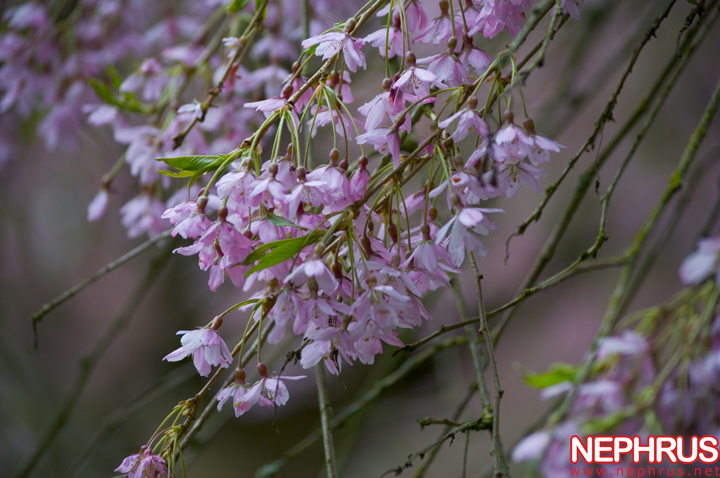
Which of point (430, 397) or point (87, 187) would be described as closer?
point (430, 397)

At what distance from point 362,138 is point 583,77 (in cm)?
265

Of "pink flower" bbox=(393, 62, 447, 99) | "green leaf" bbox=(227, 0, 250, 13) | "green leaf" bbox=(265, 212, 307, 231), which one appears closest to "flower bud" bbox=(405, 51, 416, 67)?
"pink flower" bbox=(393, 62, 447, 99)

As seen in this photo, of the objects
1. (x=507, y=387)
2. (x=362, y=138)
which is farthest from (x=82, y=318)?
(x=362, y=138)

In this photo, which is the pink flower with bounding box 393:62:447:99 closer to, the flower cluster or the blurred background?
the flower cluster

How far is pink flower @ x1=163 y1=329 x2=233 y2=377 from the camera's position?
647mm

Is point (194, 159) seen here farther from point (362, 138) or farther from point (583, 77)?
point (583, 77)

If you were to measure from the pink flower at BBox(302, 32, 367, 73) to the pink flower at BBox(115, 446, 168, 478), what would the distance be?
48 centimetres

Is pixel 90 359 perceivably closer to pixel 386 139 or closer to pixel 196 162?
pixel 196 162

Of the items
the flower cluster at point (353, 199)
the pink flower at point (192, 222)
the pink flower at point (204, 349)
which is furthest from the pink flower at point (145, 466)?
the pink flower at point (192, 222)

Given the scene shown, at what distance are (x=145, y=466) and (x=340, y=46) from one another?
51 cm

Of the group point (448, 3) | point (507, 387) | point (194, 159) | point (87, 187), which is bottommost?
point (507, 387)

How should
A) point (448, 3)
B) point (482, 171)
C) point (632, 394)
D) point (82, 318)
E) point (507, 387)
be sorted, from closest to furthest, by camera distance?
point (482, 171) < point (448, 3) < point (632, 394) < point (507, 387) < point (82, 318)

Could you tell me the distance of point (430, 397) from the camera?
116 inches

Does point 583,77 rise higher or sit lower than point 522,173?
lower
